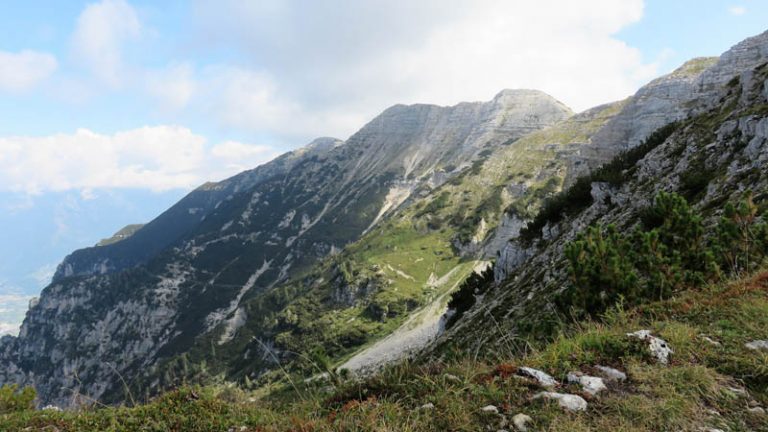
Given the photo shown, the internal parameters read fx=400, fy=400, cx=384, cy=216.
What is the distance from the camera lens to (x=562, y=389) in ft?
19.1

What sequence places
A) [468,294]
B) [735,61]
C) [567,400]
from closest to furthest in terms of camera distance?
[567,400] → [468,294] → [735,61]

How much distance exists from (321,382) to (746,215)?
14.1 metres

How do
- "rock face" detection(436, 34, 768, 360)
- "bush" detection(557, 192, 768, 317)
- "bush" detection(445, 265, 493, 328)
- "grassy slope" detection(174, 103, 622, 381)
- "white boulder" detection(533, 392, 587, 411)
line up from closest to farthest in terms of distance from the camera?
→ "white boulder" detection(533, 392, 587, 411), "bush" detection(557, 192, 768, 317), "rock face" detection(436, 34, 768, 360), "bush" detection(445, 265, 493, 328), "grassy slope" detection(174, 103, 622, 381)

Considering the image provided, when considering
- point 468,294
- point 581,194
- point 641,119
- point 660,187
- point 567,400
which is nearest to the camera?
point 567,400

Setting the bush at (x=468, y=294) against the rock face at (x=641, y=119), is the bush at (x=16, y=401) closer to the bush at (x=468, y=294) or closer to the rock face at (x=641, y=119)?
the bush at (x=468, y=294)

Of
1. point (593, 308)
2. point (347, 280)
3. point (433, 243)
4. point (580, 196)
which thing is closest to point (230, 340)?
point (347, 280)

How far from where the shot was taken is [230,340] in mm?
196375

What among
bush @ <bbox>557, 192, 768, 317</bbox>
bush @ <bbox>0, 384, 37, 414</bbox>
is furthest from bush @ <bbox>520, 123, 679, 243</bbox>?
bush @ <bbox>0, 384, 37, 414</bbox>

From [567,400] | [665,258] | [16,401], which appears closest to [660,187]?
[665,258]

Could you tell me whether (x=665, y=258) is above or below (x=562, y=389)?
below

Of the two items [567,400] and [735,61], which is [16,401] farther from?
[735,61]

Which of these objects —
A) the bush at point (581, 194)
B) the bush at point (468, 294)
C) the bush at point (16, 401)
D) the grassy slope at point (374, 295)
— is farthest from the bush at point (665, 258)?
the grassy slope at point (374, 295)

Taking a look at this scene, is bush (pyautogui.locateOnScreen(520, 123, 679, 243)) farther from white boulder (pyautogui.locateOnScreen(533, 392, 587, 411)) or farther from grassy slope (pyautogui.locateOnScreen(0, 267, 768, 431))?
white boulder (pyautogui.locateOnScreen(533, 392, 587, 411))

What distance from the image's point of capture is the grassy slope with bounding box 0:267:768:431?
5023 mm
